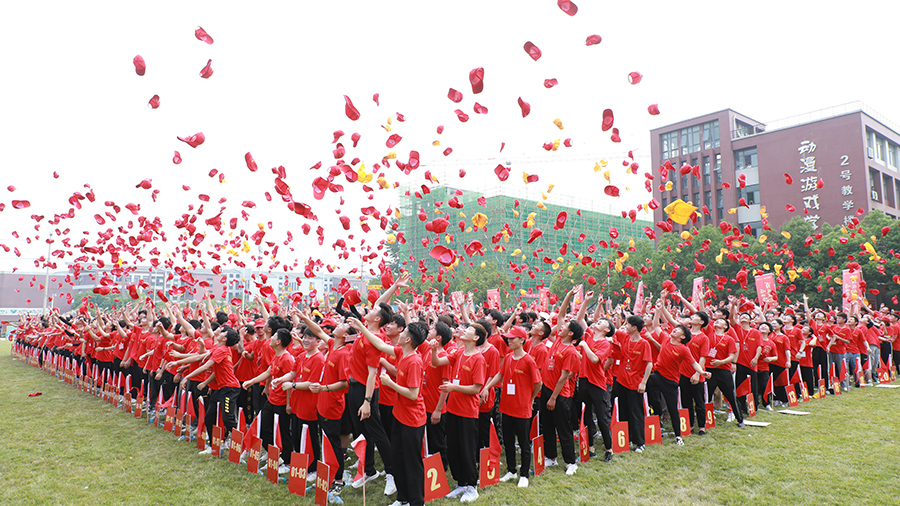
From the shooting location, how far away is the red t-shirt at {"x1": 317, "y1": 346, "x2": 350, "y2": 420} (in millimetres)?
4945

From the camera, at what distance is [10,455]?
639 cm

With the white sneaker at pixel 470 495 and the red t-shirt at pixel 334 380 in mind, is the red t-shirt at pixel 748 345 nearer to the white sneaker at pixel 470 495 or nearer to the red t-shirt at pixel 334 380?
the white sneaker at pixel 470 495

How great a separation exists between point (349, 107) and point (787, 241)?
26817mm

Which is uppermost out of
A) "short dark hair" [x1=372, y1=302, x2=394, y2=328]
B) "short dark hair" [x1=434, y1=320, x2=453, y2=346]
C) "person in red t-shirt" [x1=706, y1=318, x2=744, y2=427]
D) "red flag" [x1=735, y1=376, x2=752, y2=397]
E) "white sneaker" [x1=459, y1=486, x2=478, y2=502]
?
"short dark hair" [x1=372, y1=302, x2=394, y2=328]

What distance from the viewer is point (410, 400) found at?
174 inches

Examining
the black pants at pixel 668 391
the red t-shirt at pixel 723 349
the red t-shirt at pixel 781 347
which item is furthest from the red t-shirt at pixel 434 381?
the red t-shirt at pixel 781 347

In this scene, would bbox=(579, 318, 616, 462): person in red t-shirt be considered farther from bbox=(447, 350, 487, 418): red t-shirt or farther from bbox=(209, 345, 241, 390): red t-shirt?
bbox=(209, 345, 241, 390): red t-shirt

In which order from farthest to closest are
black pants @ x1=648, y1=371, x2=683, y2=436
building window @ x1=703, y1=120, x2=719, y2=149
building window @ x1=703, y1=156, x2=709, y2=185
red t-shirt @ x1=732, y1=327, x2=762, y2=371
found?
1. building window @ x1=703, y1=156, x2=709, y2=185
2. building window @ x1=703, y1=120, x2=719, y2=149
3. red t-shirt @ x1=732, y1=327, x2=762, y2=371
4. black pants @ x1=648, y1=371, x2=683, y2=436

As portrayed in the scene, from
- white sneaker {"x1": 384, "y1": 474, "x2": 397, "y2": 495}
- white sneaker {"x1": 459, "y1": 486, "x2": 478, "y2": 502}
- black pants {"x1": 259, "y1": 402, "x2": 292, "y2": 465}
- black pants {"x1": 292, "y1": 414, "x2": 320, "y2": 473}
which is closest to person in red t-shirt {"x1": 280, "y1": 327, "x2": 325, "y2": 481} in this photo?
black pants {"x1": 292, "y1": 414, "x2": 320, "y2": 473}

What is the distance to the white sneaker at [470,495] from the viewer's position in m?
4.72

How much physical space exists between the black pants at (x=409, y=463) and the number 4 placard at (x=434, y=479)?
5 centimetres

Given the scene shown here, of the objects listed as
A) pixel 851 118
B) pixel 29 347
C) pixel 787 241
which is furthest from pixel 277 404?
pixel 851 118

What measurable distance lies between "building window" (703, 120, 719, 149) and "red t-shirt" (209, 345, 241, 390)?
43.2 meters

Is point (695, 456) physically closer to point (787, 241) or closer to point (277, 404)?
point (277, 404)
